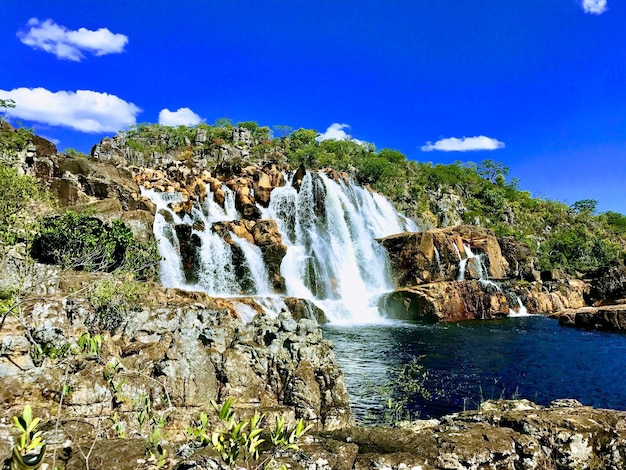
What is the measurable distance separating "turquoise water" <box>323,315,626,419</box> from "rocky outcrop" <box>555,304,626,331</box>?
2206 millimetres

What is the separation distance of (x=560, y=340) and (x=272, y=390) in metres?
25.4

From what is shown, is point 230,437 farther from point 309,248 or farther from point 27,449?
point 309,248

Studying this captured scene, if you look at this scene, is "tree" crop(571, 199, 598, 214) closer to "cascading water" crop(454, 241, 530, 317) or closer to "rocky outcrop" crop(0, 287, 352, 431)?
"cascading water" crop(454, 241, 530, 317)

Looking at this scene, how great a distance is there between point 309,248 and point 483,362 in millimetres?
22711

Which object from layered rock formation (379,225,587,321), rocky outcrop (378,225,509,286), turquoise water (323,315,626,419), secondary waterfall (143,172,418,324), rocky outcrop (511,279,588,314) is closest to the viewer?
turquoise water (323,315,626,419)

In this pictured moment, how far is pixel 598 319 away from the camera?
32812 mm

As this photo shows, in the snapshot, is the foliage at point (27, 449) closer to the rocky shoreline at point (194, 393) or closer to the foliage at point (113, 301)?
the rocky shoreline at point (194, 393)

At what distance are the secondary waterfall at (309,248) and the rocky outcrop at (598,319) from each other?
16416mm

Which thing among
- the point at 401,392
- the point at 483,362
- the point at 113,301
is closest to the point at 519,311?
the point at 483,362

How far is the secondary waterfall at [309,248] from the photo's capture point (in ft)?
110

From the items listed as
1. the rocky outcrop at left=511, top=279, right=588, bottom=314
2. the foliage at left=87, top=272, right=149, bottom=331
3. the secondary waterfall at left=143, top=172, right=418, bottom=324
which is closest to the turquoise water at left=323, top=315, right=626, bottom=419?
A: the secondary waterfall at left=143, top=172, right=418, bottom=324

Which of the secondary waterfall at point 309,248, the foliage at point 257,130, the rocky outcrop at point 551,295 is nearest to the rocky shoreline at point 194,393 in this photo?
the secondary waterfall at point 309,248

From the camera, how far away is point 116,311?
14195mm

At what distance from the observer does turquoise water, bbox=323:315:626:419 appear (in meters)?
15.4
